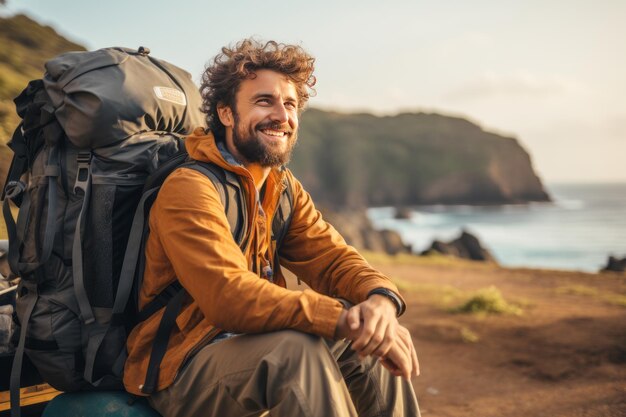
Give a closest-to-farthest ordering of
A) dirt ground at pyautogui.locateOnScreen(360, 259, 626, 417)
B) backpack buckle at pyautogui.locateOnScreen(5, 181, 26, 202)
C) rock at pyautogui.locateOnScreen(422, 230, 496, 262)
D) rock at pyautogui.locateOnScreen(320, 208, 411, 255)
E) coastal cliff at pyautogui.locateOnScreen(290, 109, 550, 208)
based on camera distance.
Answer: backpack buckle at pyautogui.locateOnScreen(5, 181, 26, 202)
dirt ground at pyautogui.locateOnScreen(360, 259, 626, 417)
rock at pyautogui.locateOnScreen(422, 230, 496, 262)
rock at pyautogui.locateOnScreen(320, 208, 411, 255)
coastal cliff at pyautogui.locateOnScreen(290, 109, 550, 208)

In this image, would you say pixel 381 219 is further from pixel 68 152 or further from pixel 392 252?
pixel 68 152

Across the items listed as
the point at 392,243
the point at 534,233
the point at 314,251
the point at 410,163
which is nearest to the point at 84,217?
the point at 314,251

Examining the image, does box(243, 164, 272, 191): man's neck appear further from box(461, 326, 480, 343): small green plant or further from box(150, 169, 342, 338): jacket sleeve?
box(461, 326, 480, 343): small green plant

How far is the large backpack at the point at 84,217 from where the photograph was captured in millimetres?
2547

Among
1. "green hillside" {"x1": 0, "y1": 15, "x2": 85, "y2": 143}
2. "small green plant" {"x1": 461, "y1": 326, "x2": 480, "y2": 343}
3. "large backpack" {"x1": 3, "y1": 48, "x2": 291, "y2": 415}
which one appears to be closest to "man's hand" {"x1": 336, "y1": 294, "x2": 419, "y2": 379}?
"large backpack" {"x1": 3, "y1": 48, "x2": 291, "y2": 415}

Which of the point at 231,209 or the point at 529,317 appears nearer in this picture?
the point at 231,209

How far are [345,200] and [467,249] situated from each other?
254ft

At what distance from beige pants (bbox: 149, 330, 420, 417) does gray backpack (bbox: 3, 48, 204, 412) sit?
477mm

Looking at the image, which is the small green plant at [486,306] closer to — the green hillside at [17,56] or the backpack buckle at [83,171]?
the backpack buckle at [83,171]

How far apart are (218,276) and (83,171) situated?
3.24 feet

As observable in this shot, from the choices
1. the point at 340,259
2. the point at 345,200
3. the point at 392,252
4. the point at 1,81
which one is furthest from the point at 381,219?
the point at 340,259

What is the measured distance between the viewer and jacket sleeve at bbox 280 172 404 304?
10.0 ft

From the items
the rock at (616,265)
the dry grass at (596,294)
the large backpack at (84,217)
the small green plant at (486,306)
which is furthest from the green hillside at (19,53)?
the rock at (616,265)

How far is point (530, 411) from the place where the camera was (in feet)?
14.3
